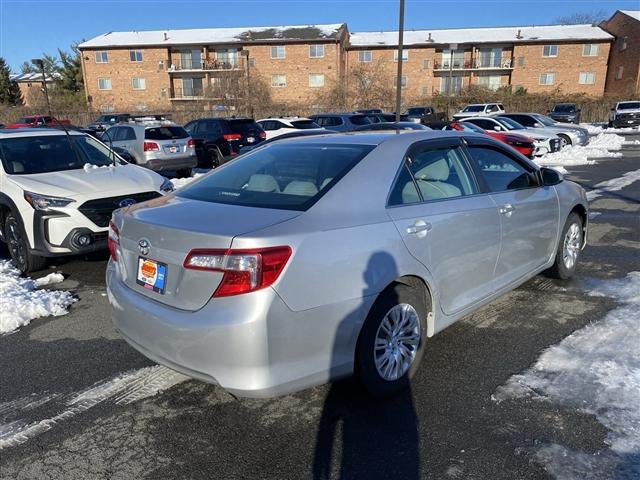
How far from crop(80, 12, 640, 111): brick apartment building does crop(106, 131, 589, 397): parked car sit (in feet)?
161

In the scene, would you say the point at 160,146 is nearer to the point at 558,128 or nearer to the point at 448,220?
the point at 448,220

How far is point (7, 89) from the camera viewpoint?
2507 inches

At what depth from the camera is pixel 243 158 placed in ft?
13.0

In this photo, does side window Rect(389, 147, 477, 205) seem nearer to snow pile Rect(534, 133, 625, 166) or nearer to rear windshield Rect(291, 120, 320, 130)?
snow pile Rect(534, 133, 625, 166)

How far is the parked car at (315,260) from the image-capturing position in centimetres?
251

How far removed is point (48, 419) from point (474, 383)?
2.70m

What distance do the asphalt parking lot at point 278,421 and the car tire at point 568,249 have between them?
36.4 inches

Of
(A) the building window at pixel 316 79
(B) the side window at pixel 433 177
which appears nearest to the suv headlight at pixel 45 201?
(B) the side window at pixel 433 177

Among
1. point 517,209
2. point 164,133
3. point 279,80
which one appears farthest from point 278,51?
point 517,209

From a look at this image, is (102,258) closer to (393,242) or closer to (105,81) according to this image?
(393,242)

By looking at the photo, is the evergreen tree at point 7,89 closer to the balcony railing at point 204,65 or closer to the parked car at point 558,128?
the balcony railing at point 204,65

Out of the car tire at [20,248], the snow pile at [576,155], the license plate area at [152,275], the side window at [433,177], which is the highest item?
the side window at [433,177]

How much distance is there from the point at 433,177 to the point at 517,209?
93cm

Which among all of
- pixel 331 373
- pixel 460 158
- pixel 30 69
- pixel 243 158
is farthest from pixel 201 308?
pixel 30 69
